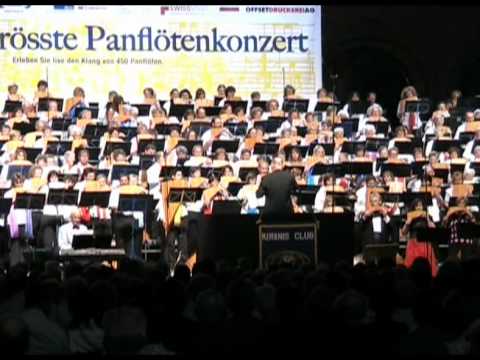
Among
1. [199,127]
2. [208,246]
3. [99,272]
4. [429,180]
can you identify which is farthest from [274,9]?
[99,272]

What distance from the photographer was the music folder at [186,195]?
55.7ft

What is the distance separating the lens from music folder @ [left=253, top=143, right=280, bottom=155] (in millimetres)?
18828

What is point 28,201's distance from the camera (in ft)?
54.1

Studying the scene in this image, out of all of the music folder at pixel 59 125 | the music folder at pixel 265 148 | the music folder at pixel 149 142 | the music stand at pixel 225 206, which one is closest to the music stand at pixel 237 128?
the music folder at pixel 265 148

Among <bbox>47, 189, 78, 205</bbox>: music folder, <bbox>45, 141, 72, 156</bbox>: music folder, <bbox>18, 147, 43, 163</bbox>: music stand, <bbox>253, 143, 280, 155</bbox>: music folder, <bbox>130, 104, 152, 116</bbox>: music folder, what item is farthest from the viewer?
<bbox>130, 104, 152, 116</bbox>: music folder

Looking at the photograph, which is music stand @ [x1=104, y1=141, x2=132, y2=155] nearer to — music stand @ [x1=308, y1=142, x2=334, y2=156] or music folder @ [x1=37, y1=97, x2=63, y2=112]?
music folder @ [x1=37, y1=97, x2=63, y2=112]

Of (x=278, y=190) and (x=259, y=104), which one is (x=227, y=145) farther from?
(x=278, y=190)

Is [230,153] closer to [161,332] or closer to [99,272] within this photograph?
[99,272]

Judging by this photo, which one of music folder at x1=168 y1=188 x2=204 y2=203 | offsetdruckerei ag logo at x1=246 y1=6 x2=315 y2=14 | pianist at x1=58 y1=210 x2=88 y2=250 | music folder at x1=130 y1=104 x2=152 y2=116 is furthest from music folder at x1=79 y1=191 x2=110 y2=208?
offsetdruckerei ag logo at x1=246 y1=6 x2=315 y2=14

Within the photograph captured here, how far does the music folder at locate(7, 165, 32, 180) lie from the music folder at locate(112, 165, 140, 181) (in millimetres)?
1641

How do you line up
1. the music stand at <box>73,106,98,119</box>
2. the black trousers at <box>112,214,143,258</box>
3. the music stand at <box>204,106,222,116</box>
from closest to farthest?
the black trousers at <box>112,214,143,258</box> → the music stand at <box>73,106,98,119</box> → the music stand at <box>204,106,222,116</box>

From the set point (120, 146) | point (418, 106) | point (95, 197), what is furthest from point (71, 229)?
point (418, 106)

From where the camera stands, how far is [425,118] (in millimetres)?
21625

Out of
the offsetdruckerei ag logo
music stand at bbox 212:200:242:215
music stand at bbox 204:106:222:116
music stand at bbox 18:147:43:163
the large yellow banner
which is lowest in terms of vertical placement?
music stand at bbox 212:200:242:215
